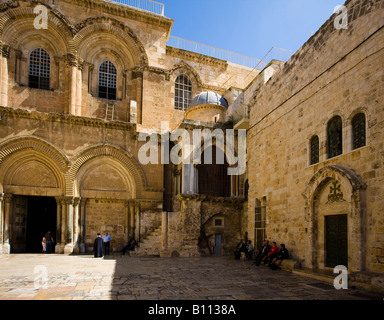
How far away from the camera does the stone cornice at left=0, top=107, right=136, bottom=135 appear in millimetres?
15166

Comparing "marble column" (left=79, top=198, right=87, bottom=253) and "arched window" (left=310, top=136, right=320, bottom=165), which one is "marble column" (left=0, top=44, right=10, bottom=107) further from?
"arched window" (left=310, top=136, right=320, bottom=165)

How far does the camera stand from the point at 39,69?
1703cm

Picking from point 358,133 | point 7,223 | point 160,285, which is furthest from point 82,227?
point 358,133

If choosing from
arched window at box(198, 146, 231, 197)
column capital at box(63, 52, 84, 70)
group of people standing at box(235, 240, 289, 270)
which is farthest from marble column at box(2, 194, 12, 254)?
group of people standing at box(235, 240, 289, 270)

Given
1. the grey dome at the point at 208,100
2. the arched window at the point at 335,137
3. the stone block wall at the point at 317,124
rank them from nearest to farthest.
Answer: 1. the stone block wall at the point at 317,124
2. the arched window at the point at 335,137
3. the grey dome at the point at 208,100

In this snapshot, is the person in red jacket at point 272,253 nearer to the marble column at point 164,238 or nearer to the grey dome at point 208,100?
the marble column at point 164,238

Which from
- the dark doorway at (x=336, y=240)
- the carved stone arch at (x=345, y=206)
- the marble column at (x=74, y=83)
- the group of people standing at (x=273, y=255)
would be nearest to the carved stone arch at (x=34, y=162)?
the marble column at (x=74, y=83)

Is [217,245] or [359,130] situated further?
[217,245]

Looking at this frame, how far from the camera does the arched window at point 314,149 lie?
9.62 meters

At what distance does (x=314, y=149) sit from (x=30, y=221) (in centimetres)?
1602

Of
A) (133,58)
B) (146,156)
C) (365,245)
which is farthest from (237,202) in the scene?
(133,58)

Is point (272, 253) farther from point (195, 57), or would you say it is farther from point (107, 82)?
point (195, 57)

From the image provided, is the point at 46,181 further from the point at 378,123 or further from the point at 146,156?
the point at 378,123

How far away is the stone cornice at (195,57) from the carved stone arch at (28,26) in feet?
19.8
